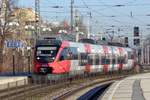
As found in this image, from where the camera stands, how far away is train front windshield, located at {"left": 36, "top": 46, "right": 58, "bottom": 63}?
1805 inches

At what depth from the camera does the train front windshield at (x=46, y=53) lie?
150 feet

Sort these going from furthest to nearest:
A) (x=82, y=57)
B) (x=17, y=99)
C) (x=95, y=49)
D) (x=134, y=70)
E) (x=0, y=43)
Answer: (x=134, y=70) → (x=0, y=43) → (x=95, y=49) → (x=82, y=57) → (x=17, y=99)

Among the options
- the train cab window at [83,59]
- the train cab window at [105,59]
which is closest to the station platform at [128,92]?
the train cab window at [83,59]

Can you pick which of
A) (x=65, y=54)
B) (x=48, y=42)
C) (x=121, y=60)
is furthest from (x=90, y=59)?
(x=121, y=60)

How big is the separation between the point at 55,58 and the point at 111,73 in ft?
83.5

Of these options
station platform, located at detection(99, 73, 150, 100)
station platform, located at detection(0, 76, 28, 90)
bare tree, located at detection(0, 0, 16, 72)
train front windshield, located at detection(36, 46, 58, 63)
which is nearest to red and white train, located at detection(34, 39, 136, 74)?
train front windshield, located at detection(36, 46, 58, 63)

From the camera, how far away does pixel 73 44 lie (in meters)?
49.4

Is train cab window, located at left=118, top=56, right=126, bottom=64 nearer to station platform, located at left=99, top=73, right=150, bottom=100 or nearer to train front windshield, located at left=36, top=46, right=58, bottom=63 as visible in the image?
train front windshield, located at left=36, top=46, right=58, bottom=63

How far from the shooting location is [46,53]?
46156 millimetres

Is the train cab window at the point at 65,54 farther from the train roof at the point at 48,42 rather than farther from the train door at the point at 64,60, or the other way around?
the train roof at the point at 48,42

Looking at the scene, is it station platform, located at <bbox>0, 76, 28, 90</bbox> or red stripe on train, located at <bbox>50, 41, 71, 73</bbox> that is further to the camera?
red stripe on train, located at <bbox>50, 41, 71, 73</bbox>

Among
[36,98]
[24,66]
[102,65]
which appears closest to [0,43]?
[24,66]

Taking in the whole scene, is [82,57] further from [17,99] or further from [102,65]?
[17,99]

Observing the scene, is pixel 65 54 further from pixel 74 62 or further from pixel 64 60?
pixel 74 62
